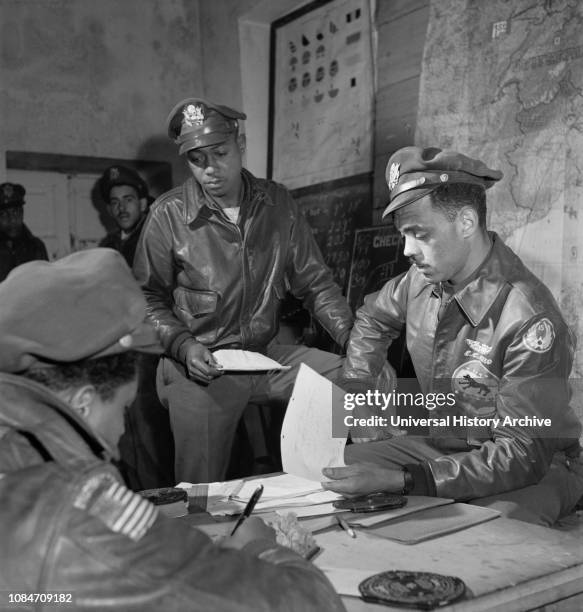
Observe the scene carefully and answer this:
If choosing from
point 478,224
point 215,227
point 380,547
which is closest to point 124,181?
point 215,227

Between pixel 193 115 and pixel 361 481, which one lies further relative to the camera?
pixel 193 115

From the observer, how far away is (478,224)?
2562 millimetres

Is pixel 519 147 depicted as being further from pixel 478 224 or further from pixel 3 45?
pixel 3 45

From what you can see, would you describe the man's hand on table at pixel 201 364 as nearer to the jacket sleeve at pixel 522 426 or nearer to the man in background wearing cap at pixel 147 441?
the man in background wearing cap at pixel 147 441

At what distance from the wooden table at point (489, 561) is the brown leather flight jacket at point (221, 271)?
6.69ft

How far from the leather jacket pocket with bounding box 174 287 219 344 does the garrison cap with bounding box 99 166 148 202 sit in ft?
7.22

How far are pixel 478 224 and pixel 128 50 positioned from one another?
4.32 m

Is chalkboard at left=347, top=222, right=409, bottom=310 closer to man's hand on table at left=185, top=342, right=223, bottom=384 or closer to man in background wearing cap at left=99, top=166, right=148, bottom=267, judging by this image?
man's hand on table at left=185, top=342, right=223, bottom=384

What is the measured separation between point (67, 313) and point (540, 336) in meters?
1.61

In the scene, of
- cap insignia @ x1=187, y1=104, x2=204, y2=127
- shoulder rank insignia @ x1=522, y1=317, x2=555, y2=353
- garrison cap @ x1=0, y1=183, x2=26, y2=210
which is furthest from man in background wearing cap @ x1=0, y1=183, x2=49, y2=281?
shoulder rank insignia @ x1=522, y1=317, x2=555, y2=353

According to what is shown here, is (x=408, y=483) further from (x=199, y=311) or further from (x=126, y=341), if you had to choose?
(x=199, y=311)

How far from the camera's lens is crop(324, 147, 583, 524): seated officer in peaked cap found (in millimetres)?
2117

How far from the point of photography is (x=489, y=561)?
1.51 m

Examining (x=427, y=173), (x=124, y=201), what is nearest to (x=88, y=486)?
Answer: (x=427, y=173)
